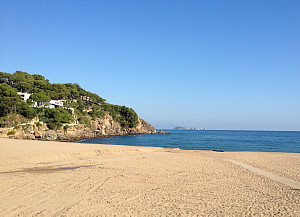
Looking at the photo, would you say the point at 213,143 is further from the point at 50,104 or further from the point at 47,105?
the point at 50,104

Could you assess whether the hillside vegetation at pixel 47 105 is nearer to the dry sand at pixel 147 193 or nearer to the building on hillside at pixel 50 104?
the building on hillside at pixel 50 104

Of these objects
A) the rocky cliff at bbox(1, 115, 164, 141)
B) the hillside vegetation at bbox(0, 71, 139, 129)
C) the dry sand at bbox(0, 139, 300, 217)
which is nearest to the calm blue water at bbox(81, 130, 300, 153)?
the rocky cliff at bbox(1, 115, 164, 141)

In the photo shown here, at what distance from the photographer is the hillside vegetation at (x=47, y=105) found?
4867cm

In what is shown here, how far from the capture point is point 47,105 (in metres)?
63.3

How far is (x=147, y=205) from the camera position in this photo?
7336 millimetres

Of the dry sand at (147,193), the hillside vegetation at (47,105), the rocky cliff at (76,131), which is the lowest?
the dry sand at (147,193)

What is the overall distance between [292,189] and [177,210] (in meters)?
6.13

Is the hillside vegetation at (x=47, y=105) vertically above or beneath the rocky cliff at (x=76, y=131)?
Answer: above

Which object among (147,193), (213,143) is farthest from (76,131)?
(147,193)

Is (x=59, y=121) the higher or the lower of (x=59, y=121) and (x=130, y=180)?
the higher

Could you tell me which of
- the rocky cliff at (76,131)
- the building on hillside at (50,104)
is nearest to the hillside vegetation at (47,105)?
the building on hillside at (50,104)

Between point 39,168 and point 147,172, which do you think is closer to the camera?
point 147,172

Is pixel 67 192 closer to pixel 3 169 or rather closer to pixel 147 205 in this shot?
pixel 147 205

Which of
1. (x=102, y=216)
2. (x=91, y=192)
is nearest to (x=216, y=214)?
(x=102, y=216)
